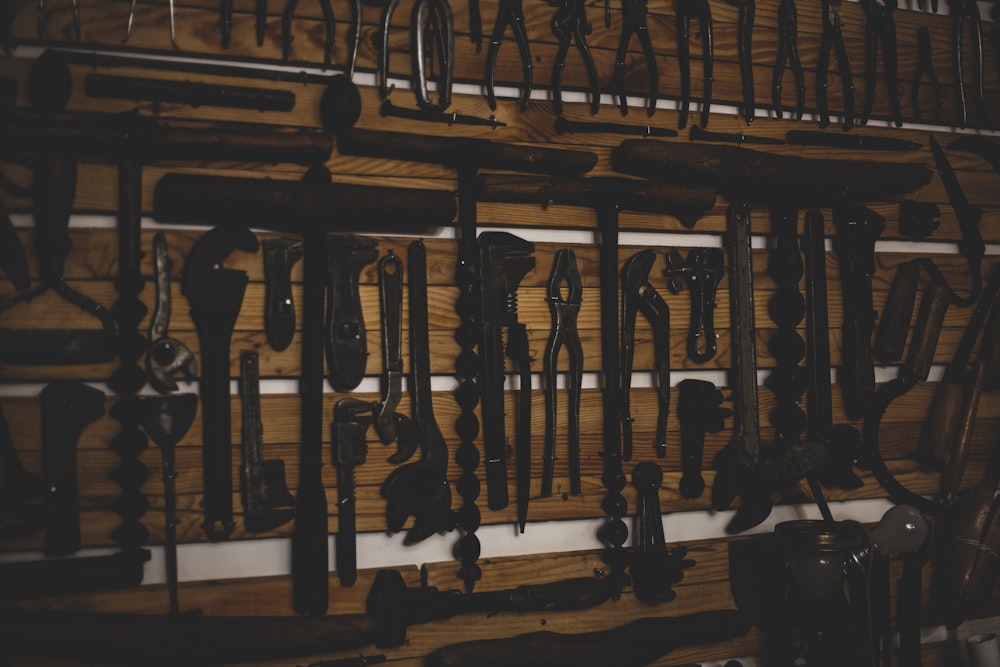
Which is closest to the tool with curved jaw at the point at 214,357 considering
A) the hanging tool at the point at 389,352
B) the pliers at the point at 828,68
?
the hanging tool at the point at 389,352

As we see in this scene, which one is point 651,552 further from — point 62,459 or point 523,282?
point 62,459

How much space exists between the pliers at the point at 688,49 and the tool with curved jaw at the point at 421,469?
0.98m

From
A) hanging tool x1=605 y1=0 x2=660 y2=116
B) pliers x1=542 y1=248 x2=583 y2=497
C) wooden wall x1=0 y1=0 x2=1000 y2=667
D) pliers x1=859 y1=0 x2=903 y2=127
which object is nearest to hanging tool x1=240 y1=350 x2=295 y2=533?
wooden wall x1=0 y1=0 x2=1000 y2=667

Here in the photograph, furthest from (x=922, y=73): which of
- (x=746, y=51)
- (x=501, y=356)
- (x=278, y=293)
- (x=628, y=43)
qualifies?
(x=278, y=293)

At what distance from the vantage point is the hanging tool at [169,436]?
1.90 metres

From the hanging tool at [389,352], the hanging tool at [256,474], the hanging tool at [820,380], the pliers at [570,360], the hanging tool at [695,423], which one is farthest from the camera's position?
the hanging tool at [820,380]

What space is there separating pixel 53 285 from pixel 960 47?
2.96 m

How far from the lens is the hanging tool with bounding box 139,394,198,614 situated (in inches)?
74.9

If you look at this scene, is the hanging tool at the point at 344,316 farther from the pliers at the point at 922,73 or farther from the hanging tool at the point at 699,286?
the pliers at the point at 922,73

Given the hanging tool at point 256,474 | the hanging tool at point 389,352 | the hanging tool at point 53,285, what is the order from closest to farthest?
the hanging tool at point 53,285, the hanging tool at point 256,474, the hanging tool at point 389,352

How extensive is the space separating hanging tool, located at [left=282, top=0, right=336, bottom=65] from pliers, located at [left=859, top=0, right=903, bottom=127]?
1720 millimetres

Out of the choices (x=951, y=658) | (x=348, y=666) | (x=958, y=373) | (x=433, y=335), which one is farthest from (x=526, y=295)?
(x=951, y=658)

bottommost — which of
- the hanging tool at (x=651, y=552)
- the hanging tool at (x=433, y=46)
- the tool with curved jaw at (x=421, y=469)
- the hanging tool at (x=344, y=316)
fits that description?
the hanging tool at (x=651, y=552)

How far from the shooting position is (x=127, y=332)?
6.22 ft
